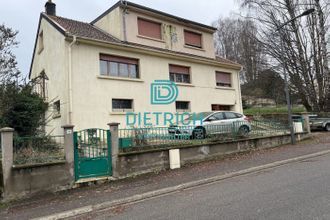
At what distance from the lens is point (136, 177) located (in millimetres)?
10227

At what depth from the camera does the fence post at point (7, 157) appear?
8.12 m

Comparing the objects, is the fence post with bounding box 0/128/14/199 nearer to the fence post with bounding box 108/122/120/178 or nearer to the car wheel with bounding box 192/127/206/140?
the fence post with bounding box 108/122/120/178

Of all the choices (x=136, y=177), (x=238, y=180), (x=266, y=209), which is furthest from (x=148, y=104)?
(x=266, y=209)

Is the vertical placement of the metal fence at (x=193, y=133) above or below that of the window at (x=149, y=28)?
below

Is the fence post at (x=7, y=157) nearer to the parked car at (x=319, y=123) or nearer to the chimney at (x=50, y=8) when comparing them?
the chimney at (x=50, y=8)

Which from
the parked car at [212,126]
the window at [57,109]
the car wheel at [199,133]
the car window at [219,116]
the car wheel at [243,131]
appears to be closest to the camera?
the parked car at [212,126]

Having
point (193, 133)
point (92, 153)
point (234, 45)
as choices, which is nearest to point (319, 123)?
point (193, 133)

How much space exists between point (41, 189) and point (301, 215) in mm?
6718

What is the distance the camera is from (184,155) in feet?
38.6

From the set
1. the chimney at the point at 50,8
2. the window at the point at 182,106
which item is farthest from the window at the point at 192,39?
the chimney at the point at 50,8

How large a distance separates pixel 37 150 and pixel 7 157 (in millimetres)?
902

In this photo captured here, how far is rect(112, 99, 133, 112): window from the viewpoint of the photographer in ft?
52.9

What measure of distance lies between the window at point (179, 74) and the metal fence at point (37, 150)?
1067 cm

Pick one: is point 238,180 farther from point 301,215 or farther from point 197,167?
point 301,215
